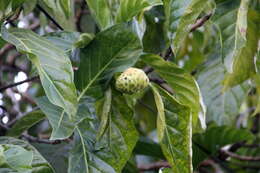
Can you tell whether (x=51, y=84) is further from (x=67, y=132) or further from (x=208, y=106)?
(x=208, y=106)

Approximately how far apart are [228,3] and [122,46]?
0.69 ft

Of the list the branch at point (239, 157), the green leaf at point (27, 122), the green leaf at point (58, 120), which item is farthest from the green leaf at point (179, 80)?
the branch at point (239, 157)

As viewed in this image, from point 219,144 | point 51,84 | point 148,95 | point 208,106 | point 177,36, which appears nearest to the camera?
point 51,84

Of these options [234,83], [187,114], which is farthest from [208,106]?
[187,114]

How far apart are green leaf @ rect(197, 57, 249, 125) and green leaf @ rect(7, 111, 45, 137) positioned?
0.55 meters

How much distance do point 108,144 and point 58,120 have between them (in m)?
0.14

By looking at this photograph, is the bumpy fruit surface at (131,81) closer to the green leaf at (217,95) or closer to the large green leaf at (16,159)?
the large green leaf at (16,159)

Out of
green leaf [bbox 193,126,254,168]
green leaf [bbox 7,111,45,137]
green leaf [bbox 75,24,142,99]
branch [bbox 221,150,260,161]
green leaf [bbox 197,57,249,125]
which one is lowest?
branch [bbox 221,150,260,161]

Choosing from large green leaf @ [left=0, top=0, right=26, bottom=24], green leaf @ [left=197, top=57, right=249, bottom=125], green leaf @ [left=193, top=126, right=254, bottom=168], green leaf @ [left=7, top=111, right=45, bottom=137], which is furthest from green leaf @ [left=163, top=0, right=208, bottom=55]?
green leaf @ [left=193, top=126, right=254, bottom=168]

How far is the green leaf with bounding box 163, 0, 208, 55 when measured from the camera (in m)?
1.00

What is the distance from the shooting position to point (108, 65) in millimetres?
1087

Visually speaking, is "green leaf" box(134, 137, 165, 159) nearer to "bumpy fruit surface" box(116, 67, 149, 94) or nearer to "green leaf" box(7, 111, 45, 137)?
"green leaf" box(7, 111, 45, 137)

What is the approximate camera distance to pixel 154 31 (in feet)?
4.50

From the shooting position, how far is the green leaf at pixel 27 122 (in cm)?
127
